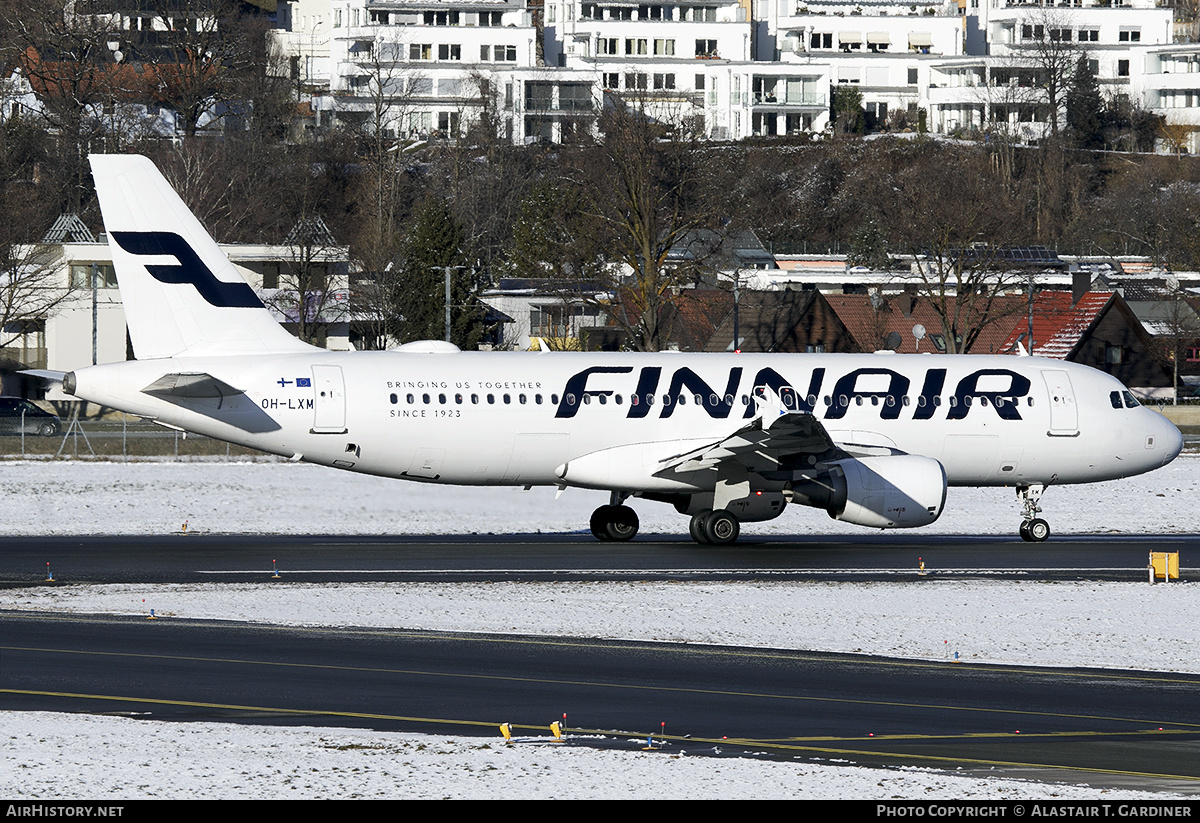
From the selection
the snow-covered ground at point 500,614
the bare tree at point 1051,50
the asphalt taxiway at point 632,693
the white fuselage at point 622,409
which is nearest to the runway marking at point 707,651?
the asphalt taxiway at point 632,693

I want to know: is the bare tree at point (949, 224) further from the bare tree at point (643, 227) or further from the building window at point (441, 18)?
the building window at point (441, 18)

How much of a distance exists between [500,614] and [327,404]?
964 cm

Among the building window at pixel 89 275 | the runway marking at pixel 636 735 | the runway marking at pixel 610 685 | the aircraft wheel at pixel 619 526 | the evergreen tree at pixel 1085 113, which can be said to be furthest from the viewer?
the evergreen tree at pixel 1085 113

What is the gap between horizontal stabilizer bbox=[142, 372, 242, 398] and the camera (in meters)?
30.3

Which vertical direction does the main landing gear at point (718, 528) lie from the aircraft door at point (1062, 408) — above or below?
below

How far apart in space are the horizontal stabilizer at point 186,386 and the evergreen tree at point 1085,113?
125538mm

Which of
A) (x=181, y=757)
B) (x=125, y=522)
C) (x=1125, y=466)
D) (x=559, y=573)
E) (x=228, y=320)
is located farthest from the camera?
(x=125, y=522)

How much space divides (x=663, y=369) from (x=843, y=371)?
12.9ft

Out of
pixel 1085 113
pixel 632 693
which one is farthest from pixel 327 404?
pixel 1085 113

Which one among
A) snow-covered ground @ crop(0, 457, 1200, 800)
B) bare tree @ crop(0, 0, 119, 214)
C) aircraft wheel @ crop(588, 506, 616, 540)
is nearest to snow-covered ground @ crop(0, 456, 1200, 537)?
snow-covered ground @ crop(0, 457, 1200, 800)

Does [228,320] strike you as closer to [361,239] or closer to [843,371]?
[843,371]

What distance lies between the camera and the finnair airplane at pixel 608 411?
103ft
